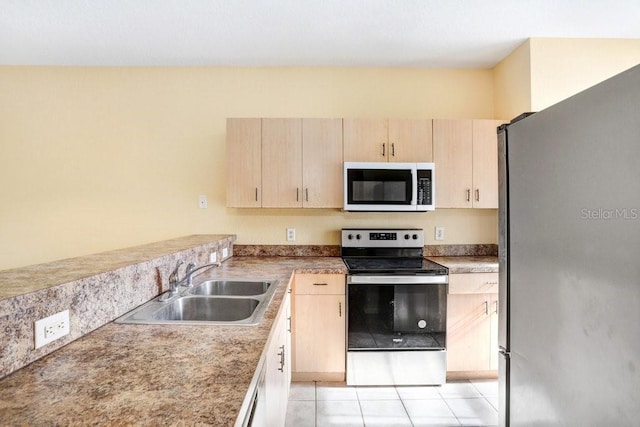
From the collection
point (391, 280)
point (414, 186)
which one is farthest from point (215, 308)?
point (414, 186)

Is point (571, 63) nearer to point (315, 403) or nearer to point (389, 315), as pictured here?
point (389, 315)

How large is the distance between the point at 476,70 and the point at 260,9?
77.5 inches

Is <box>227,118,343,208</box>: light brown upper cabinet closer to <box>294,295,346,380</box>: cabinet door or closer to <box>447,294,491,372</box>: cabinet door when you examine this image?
<box>294,295,346,380</box>: cabinet door

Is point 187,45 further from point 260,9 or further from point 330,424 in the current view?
point 330,424

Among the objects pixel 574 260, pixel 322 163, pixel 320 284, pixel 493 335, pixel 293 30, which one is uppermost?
pixel 293 30

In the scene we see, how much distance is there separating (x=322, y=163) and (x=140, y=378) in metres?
2.02

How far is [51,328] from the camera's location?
905 millimetres

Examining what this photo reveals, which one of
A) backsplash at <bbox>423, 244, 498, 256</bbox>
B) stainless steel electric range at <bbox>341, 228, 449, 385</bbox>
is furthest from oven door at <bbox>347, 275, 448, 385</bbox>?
backsplash at <bbox>423, 244, 498, 256</bbox>

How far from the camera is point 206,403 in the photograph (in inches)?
26.9

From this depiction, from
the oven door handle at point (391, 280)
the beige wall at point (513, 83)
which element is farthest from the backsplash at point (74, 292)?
the beige wall at point (513, 83)

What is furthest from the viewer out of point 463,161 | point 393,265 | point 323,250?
point 323,250

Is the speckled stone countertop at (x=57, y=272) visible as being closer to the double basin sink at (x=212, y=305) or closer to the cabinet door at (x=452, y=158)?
the double basin sink at (x=212, y=305)

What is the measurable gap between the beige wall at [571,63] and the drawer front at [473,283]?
1310 mm

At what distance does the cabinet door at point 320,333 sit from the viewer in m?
2.33
